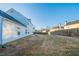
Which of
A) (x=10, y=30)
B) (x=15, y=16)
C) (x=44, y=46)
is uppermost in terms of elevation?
(x=15, y=16)

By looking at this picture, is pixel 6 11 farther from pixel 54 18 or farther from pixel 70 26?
pixel 70 26

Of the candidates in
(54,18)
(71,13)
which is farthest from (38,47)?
(71,13)

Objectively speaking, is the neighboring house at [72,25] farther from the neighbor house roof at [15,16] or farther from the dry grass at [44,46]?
the neighbor house roof at [15,16]

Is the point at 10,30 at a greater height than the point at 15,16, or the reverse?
the point at 15,16

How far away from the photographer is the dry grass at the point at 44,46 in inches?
113

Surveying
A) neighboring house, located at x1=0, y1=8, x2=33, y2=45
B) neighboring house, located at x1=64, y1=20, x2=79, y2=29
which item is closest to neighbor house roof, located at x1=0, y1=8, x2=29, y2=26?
neighboring house, located at x1=0, y1=8, x2=33, y2=45

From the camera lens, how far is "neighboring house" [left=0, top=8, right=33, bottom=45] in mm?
2816

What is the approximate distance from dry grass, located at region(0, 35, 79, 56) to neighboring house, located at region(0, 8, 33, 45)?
0.09 metres

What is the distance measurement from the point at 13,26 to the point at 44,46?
54 centimetres

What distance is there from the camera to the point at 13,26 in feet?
9.44

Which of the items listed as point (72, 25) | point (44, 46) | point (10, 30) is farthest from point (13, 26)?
point (72, 25)

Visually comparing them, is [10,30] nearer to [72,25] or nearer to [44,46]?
[44,46]

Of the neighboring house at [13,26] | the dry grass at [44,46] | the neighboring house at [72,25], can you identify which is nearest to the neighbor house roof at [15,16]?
the neighboring house at [13,26]

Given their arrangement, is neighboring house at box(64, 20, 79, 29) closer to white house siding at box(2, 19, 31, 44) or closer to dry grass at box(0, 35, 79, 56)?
dry grass at box(0, 35, 79, 56)
